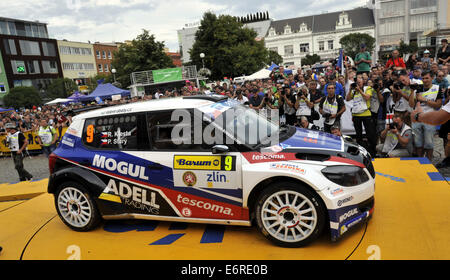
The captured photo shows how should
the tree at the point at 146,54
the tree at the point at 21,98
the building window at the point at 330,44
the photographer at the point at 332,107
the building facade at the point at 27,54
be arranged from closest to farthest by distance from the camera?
the photographer at the point at 332,107
the tree at the point at 21,98
the tree at the point at 146,54
the building facade at the point at 27,54
the building window at the point at 330,44

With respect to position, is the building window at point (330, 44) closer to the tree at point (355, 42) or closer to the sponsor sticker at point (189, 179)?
the tree at point (355, 42)

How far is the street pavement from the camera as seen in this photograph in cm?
799

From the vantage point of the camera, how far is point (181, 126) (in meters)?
4.15

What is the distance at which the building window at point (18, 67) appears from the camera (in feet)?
175

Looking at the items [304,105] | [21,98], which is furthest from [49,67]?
[304,105]

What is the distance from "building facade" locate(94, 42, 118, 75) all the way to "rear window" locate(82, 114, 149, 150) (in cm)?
7257

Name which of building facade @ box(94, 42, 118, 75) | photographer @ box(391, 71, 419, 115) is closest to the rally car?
photographer @ box(391, 71, 419, 115)

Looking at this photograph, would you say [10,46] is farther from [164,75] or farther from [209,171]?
[209,171]

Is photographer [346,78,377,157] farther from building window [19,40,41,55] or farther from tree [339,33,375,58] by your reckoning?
building window [19,40,41,55]

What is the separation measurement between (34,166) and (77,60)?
62.3m

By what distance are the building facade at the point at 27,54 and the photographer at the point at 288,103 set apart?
5781 cm

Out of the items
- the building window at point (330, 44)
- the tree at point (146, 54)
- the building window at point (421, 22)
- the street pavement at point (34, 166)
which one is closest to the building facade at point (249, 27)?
the building window at point (330, 44)
